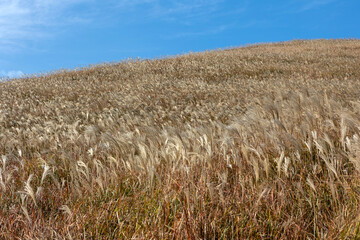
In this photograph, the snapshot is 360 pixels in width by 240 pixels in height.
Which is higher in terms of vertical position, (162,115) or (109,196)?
(162,115)

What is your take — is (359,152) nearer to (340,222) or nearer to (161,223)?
(340,222)

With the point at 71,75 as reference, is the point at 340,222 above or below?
below

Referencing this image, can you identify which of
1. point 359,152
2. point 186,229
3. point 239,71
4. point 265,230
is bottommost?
point 265,230

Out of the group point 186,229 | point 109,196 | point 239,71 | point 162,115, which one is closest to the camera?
point 186,229

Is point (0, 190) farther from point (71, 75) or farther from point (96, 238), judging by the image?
point (71, 75)

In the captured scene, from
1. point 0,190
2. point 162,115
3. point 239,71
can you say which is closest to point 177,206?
point 0,190

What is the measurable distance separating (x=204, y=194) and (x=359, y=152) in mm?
1343

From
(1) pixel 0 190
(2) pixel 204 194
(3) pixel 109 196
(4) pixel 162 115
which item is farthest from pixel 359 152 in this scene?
(4) pixel 162 115

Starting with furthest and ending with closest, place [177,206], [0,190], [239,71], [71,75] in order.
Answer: [71,75]
[239,71]
[0,190]
[177,206]

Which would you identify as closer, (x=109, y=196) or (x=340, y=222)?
(x=340, y=222)

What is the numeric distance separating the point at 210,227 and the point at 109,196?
1.05 meters

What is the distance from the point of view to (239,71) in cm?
1742

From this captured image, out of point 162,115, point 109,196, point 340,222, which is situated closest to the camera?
point 340,222

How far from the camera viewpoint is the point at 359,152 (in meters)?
2.60
